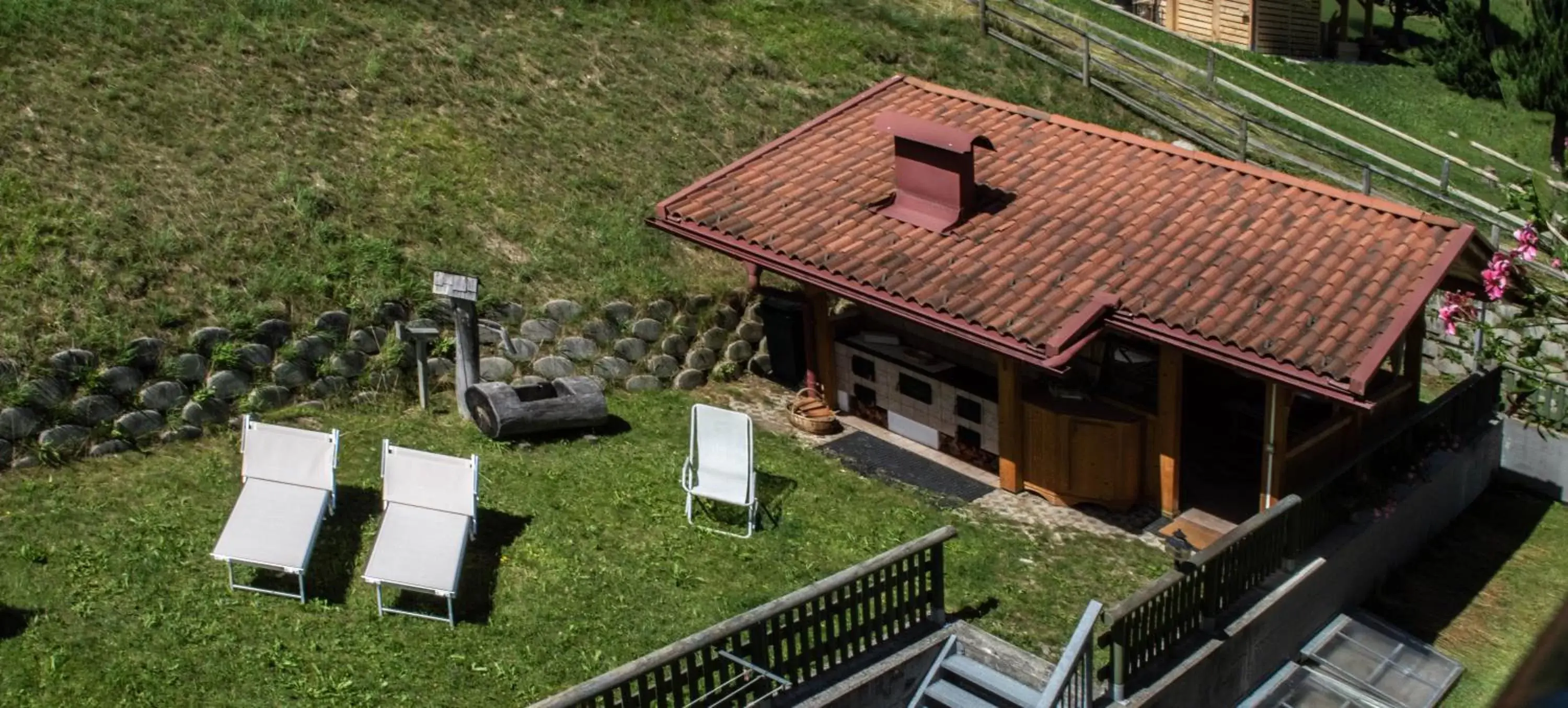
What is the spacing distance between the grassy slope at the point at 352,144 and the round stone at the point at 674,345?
0.61 metres

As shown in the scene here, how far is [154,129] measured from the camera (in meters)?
16.3

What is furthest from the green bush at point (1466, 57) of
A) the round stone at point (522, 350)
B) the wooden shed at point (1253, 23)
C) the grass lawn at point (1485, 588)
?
the round stone at point (522, 350)

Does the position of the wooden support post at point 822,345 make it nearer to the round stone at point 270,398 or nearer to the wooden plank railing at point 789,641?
the wooden plank railing at point 789,641

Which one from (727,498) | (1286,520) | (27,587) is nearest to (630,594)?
(727,498)

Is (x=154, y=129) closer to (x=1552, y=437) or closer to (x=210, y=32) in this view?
(x=210, y=32)

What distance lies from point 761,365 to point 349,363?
446 centimetres

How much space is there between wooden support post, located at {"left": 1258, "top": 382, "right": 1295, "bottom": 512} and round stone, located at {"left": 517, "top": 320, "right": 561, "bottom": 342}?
7.04 meters

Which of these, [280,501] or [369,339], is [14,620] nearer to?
[280,501]

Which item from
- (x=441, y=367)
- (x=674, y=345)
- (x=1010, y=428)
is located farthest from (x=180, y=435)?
(x=1010, y=428)

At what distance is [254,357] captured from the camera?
14070mm

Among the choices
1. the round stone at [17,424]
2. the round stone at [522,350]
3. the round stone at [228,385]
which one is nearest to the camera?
the round stone at [17,424]

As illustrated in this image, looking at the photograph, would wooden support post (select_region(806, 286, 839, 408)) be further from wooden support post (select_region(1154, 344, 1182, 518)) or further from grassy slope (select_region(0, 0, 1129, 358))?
wooden support post (select_region(1154, 344, 1182, 518))

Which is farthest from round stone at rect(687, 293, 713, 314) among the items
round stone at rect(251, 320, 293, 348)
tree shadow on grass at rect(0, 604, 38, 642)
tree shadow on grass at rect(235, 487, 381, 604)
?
tree shadow on grass at rect(0, 604, 38, 642)

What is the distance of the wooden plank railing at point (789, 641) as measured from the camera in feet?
31.1
